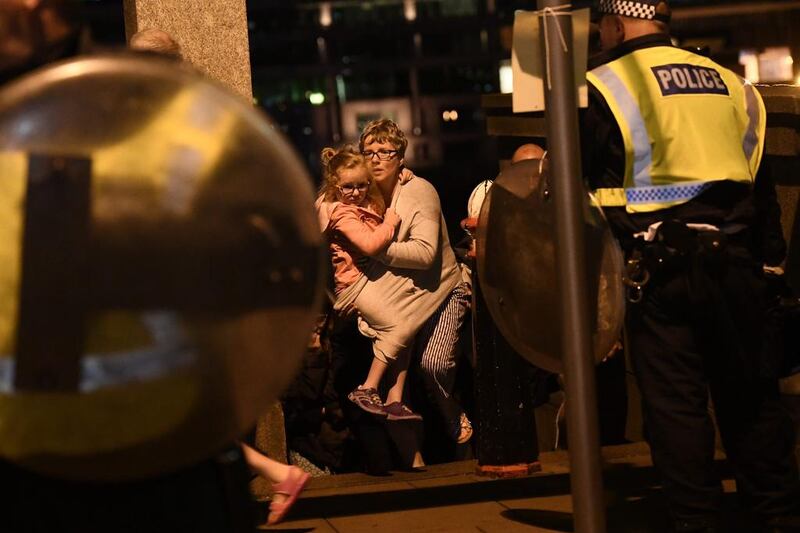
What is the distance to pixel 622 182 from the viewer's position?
5.25m

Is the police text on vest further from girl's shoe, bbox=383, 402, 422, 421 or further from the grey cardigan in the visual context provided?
girl's shoe, bbox=383, 402, 422, 421

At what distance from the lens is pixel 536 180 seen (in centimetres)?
486

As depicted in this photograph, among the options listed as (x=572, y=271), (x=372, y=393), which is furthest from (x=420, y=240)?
(x=572, y=271)

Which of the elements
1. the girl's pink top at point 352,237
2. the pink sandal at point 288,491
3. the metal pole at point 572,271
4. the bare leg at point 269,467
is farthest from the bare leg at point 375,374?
the metal pole at point 572,271

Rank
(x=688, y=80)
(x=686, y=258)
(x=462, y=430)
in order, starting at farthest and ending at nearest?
(x=462, y=430)
(x=688, y=80)
(x=686, y=258)

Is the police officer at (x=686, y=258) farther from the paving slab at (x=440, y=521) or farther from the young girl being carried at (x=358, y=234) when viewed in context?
the young girl being carried at (x=358, y=234)

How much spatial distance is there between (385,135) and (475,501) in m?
1.98

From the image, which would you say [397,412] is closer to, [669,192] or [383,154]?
[383,154]

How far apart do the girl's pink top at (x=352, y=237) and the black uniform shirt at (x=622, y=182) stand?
6.79 feet

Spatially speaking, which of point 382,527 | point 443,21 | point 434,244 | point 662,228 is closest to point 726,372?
point 662,228

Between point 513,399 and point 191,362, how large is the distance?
15.4 ft

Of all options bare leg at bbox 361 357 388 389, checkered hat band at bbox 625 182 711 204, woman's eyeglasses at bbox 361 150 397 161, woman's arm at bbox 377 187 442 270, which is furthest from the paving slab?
woman's eyeglasses at bbox 361 150 397 161

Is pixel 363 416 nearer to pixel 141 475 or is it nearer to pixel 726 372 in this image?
pixel 726 372

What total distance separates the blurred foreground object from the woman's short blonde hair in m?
5.13
